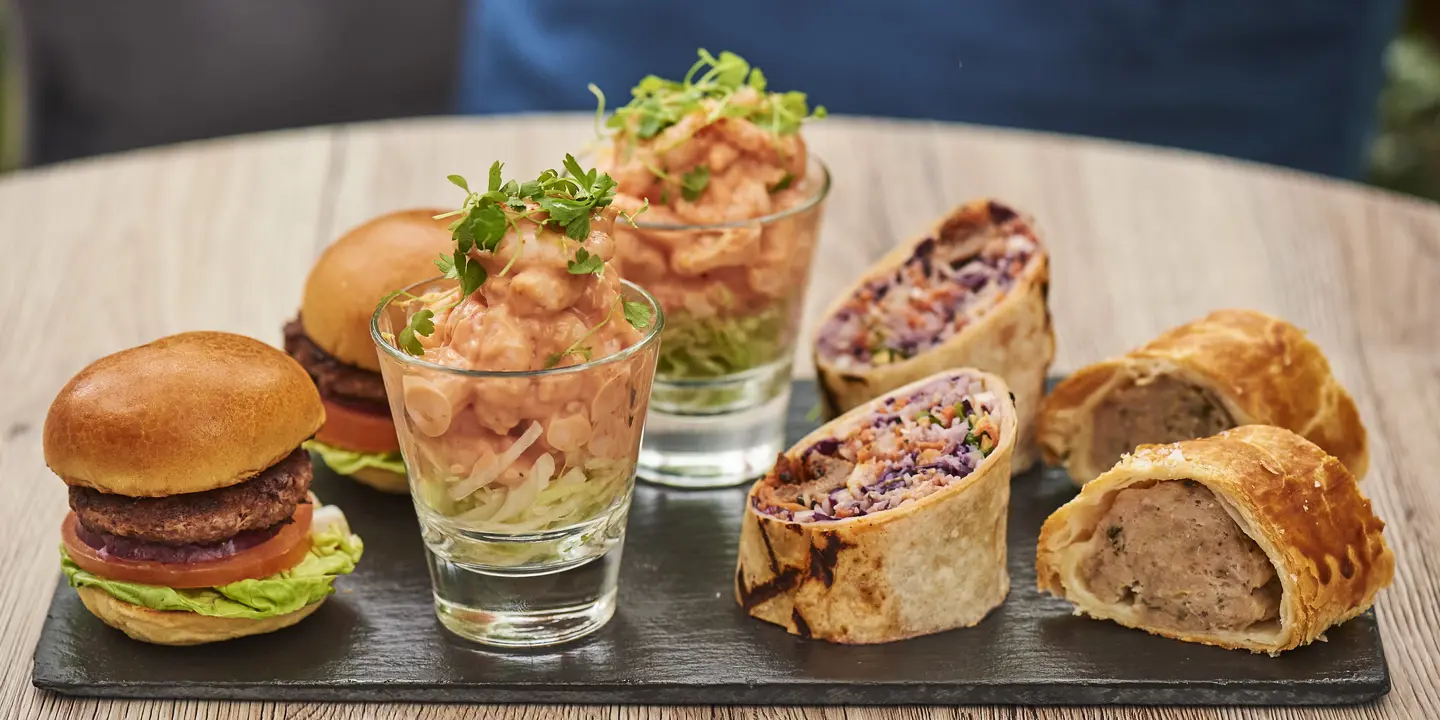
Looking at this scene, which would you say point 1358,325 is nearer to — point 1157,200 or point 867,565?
point 1157,200

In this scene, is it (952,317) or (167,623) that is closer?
(167,623)

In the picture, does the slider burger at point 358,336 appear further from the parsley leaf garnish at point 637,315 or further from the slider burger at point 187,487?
the parsley leaf garnish at point 637,315

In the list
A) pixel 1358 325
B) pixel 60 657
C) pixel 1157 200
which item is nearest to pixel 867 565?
pixel 60 657

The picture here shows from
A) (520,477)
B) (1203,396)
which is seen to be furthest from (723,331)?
(1203,396)

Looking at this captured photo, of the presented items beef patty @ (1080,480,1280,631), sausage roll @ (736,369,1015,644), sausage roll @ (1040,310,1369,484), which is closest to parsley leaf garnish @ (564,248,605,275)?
sausage roll @ (736,369,1015,644)

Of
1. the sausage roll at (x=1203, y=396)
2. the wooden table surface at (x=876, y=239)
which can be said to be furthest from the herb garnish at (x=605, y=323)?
the wooden table surface at (x=876, y=239)

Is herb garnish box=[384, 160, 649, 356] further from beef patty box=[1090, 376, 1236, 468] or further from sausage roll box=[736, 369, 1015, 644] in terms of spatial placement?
beef patty box=[1090, 376, 1236, 468]

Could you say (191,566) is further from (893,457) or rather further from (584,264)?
(893,457)
